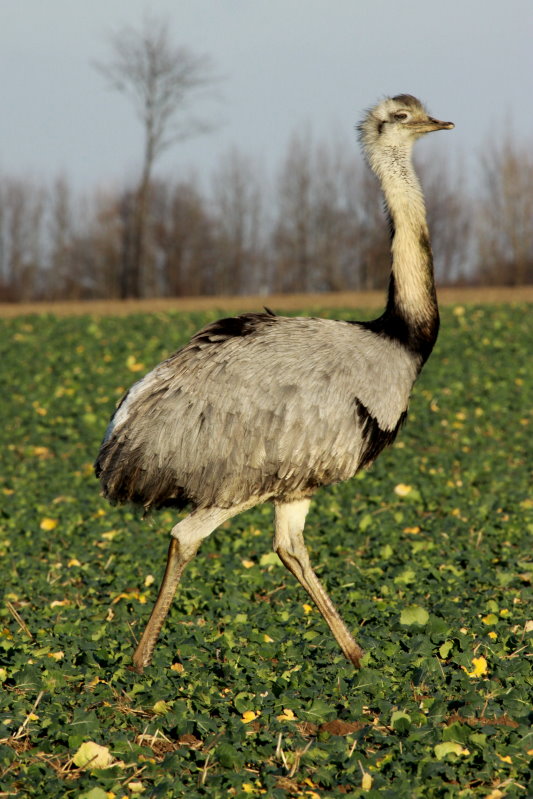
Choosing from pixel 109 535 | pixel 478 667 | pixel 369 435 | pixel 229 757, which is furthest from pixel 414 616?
pixel 109 535

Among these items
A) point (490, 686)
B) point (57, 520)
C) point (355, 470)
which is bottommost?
point (57, 520)

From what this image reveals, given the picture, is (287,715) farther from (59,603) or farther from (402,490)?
(402,490)

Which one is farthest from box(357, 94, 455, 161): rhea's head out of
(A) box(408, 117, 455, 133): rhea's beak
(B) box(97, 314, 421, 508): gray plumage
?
(B) box(97, 314, 421, 508): gray plumage

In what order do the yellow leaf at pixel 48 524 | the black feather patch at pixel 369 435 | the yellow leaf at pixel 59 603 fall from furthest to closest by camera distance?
1. the yellow leaf at pixel 48 524
2. the yellow leaf at pixel 59 603
3. the black feather patch at pixel 369 435

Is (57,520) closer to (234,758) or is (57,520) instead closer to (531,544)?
(531,544)

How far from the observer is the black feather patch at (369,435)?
5.55m

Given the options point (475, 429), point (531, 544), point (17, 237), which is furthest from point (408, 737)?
point (17, 237)

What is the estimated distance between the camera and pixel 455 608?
20.9 ft

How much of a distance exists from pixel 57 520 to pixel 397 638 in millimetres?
4586

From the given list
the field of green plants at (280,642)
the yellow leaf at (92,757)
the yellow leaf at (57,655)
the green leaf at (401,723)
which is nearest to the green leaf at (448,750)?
the field of green plants at (280,642)

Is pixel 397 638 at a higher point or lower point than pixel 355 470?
lower

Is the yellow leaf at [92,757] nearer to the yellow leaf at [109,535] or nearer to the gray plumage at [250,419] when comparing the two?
the gray plumage at [250,419]

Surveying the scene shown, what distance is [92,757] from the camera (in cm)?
423

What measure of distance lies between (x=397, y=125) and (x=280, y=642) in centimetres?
311
